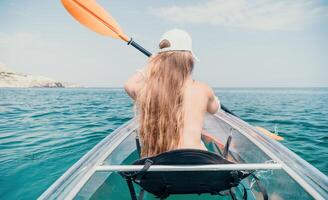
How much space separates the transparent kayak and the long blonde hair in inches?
11.1

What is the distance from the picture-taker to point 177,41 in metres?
1.73

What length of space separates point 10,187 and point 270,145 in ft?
11.1

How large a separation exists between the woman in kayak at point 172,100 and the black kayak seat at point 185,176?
0.77ft

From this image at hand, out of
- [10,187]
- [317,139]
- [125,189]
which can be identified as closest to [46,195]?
[125,189]

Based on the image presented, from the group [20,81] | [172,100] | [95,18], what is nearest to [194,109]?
[172,100]

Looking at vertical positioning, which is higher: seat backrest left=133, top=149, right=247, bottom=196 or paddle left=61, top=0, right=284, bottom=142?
paddle left=61, top=0, right=284, bottom=142

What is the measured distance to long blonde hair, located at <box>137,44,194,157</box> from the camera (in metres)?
1.62

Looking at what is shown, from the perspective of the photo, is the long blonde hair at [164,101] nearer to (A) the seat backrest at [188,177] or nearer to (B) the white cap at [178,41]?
(B) the white cap at [178,41]

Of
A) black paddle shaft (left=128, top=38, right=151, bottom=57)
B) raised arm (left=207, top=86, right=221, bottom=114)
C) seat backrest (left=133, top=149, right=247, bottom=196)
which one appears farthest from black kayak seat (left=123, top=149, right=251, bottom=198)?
black paddle shaft (left=128, top=38, right=151, bottom=57)

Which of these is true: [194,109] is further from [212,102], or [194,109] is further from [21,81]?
[21,81]

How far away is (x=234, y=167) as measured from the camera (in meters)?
1.38

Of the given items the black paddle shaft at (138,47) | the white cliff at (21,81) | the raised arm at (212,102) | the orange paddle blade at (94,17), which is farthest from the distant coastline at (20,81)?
the raised arm at (212,102)

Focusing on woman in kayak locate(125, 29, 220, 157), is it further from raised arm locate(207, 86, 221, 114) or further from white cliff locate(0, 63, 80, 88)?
white cliff locate(0, 63, 80, 88)

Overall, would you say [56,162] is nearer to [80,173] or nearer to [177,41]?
[80,173]
